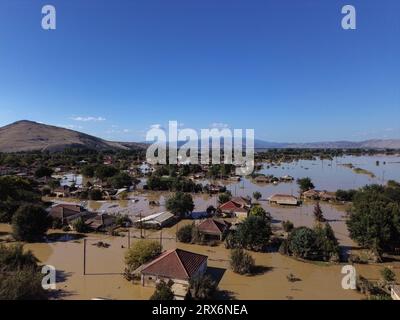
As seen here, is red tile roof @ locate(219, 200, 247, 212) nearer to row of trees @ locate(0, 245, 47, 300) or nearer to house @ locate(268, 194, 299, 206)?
house @ locate(268, 194, 299, 206)

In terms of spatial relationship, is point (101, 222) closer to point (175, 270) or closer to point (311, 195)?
point (175, 270)

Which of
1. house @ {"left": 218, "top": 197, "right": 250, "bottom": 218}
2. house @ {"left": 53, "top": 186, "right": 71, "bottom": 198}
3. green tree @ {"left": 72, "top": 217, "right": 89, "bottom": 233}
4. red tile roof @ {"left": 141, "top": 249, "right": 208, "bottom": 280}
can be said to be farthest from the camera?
house @ {"left": 53, "top": 186, "right": 71, "bottom": 198}

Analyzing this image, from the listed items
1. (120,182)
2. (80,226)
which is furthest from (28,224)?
(120,182)

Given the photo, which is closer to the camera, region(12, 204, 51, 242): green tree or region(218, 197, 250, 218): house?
region(12, 204, 51, 242): green tree

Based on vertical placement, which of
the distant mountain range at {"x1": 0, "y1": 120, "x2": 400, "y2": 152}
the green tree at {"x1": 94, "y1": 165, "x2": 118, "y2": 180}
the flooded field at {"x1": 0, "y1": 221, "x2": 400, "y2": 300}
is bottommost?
the flooded field at {"x1": 0, "y1": 221, "x2": 400, "y2": 300}

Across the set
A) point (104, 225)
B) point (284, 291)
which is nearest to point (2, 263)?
point (104, 225)

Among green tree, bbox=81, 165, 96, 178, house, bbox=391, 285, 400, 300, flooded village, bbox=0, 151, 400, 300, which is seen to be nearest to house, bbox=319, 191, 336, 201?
flooded village, bbox=0, 151, 400, 300
